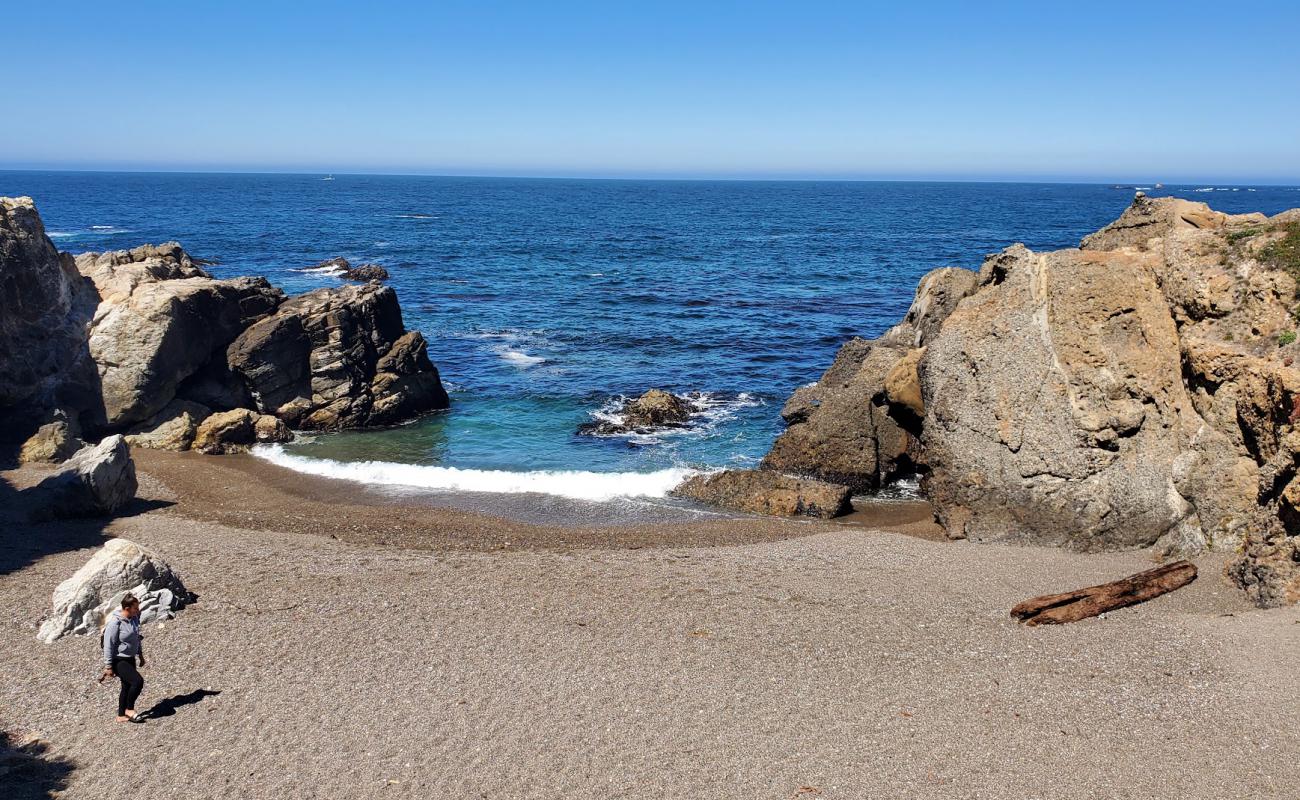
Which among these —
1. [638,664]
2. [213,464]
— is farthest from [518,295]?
[638,664]

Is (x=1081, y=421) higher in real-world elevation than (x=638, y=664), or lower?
higher

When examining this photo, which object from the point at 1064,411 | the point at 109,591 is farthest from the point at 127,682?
the point at 1064,411

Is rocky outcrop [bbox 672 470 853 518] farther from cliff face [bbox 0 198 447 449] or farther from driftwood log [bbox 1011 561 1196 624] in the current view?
cliff face [bbox 0 198 447 449]

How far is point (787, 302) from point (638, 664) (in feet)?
144

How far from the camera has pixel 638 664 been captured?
1424 centimetres

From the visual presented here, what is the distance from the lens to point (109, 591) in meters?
15.3

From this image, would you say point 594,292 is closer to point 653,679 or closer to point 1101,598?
point 1101,598

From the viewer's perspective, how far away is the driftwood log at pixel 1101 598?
15.5m

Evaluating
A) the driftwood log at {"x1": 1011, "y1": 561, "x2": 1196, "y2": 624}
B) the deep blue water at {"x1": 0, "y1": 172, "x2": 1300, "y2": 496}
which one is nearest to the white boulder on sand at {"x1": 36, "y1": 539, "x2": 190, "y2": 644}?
the deep blue water at {"x1": 0, "y1": 172, "x2": 1300, "y2": 496}

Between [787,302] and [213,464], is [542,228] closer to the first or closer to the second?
[787,302]

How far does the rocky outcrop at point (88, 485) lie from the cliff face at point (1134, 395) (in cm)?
1934

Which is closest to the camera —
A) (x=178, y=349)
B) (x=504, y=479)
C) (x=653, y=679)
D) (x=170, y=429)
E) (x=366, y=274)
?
(x=653, y=679)

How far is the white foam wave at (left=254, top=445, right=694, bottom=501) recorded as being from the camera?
25.1m

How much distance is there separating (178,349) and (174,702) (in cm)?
1933
